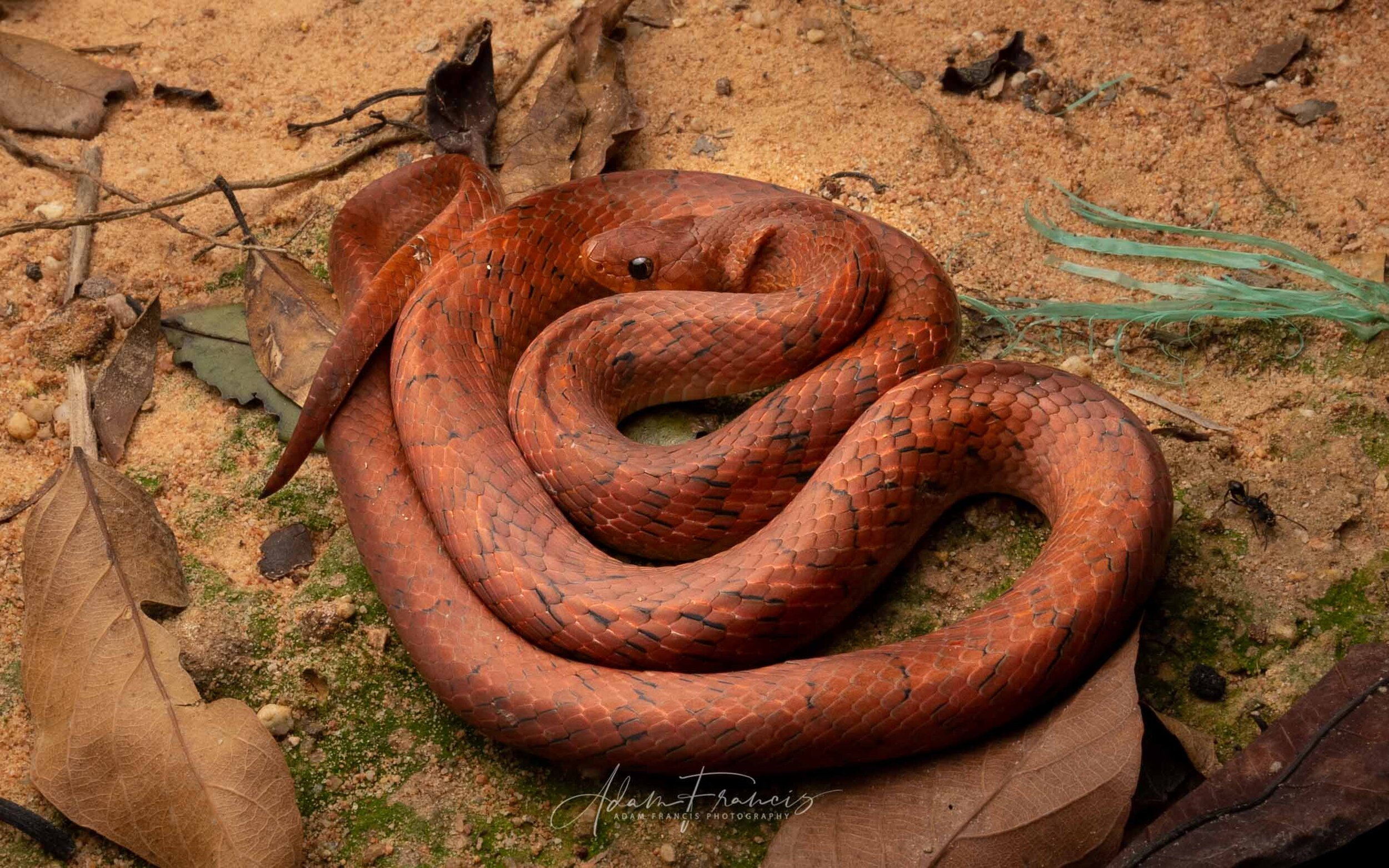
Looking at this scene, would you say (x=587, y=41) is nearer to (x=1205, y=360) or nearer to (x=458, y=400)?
(x=458, y=400)

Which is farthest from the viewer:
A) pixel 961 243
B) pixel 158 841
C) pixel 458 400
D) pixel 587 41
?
pixel 587 41

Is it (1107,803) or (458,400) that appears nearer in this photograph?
(1107,803)

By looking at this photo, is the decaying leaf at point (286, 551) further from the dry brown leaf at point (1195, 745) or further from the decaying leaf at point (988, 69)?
the decaying leaf at point (988, 69)

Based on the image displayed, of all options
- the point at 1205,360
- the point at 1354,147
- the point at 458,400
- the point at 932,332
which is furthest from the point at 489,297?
the point at 1354,147

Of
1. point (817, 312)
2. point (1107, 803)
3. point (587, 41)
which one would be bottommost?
point (1107, 803)

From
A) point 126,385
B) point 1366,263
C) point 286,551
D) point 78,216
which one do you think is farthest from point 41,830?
point 1366,263

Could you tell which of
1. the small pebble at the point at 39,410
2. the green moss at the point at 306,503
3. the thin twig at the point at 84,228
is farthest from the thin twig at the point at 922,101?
the small pebble at the point at 39,410
